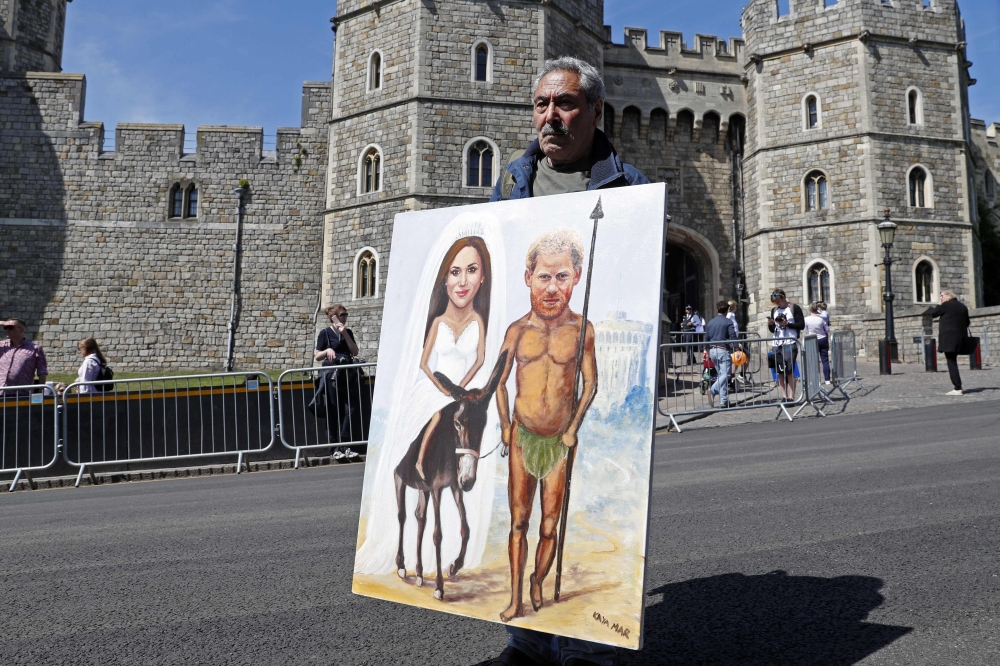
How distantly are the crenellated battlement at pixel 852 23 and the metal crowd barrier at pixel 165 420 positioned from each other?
1931cm

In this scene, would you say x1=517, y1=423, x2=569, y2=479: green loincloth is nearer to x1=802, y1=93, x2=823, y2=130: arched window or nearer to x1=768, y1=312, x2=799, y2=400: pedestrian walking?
x1=768, y1=312, x2=799, y2=400: pedestrian walking

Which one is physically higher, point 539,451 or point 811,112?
point 811,112

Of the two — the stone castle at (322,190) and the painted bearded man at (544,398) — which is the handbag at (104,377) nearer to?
the painted bearded man at (544,398)

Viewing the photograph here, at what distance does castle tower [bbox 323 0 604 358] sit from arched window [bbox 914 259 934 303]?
11408 millimetres

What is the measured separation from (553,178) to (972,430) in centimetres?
610

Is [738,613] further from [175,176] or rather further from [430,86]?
[175,176]

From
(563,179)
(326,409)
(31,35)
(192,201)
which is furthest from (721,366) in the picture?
(31,35)

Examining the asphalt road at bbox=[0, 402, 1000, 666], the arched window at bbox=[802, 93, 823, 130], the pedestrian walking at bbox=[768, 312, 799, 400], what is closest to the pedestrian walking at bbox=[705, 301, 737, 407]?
the pedestrian walking at bbox=[768, 312, 799, 400]

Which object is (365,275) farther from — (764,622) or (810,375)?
(764,622)

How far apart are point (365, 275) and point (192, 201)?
19.4 feet

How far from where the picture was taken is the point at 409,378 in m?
1.97

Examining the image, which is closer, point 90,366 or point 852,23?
point 90,366

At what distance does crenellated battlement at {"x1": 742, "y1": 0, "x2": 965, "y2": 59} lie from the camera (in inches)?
796

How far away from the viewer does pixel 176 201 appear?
20.3 meters
